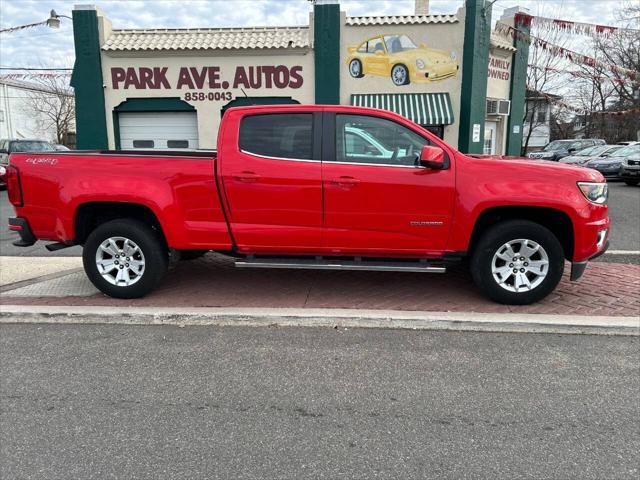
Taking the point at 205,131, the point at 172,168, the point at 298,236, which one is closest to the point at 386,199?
the point at 298,236

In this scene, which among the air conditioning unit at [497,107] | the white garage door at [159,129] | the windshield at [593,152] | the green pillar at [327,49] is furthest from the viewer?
the windshield at [593,152]

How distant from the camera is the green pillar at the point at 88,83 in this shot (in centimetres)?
1612

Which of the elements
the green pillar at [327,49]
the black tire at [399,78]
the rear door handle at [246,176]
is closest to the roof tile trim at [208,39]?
the green pillar at [327,49]

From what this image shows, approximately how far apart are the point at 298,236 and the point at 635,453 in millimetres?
3248

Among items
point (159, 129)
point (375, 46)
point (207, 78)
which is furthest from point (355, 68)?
point (159, 129)

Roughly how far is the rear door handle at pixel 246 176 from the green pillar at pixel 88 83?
45.0 feet

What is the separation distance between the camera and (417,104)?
53.0ft

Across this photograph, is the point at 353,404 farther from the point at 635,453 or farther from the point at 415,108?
the point at 415,108

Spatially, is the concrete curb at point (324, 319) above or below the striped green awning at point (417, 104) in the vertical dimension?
below

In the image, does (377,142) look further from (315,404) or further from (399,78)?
(399,78)

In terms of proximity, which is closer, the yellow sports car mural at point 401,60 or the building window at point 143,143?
the yellow sports car mural at point 401,60

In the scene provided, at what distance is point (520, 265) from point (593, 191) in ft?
3.18

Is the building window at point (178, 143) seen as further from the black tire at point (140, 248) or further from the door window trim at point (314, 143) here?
the door window trim at point (314, 143)

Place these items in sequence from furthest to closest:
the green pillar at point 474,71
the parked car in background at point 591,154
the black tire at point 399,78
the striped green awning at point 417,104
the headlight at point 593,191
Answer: the parked car in background at point 591,154 < the black tire at point 399,78 < the striped green awning at point 417,104 < the green pillar at point 474,71 < the headlight at point 593,191
